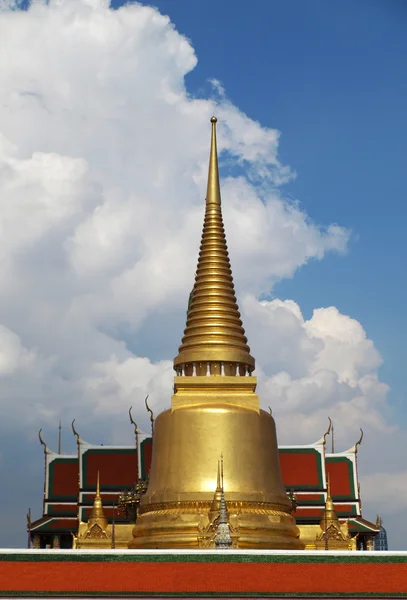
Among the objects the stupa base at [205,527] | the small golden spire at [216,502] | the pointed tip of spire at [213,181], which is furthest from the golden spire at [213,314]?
the stupa base at [205,527]

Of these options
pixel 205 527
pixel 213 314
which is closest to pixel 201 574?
pixel 205 527

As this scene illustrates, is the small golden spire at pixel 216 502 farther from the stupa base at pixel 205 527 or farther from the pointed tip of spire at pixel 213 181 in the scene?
the pointed tip of spire at pixel 213 181

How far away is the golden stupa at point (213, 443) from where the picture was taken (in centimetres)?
2608

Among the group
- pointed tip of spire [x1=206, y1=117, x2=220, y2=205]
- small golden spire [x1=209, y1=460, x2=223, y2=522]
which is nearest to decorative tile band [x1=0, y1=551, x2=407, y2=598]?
small golden spire [x1=209, y1=460, x2=223, y2=522]

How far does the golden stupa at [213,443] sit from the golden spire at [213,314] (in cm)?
3

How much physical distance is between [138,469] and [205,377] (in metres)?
10.3

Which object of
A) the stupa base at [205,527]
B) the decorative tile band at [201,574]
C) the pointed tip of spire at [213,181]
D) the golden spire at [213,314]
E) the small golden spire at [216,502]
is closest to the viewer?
the decorative tile band at [201,574]

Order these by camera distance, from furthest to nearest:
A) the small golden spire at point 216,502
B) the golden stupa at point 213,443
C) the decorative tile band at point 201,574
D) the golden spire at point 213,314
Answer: the golden spire at point 213,314
the golden stupa at point 213,443
the small golden spire at point 216,502
the decorative tile band at point 201,574

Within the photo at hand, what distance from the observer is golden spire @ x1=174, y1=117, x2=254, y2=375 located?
28.6 m

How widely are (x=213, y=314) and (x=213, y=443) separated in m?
4.21

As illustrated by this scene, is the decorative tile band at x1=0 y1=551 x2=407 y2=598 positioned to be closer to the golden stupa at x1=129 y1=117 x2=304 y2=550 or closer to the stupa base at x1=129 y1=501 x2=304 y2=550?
the stupa base at x1=129 y1=501 x2=304 y2=550

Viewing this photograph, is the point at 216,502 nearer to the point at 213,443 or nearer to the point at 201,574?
the point at 213,443

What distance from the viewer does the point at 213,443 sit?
27.1 m

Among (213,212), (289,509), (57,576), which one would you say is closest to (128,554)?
(57,576)
